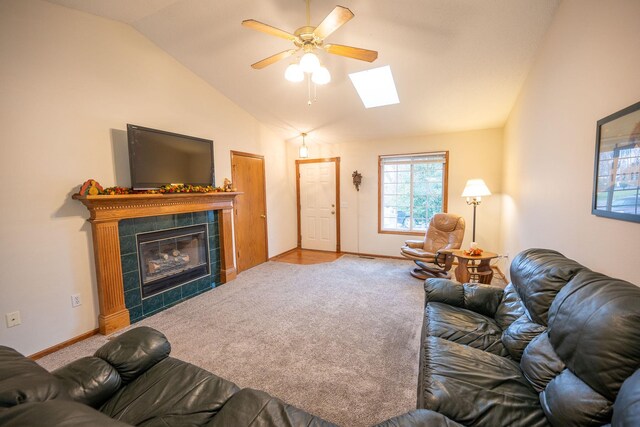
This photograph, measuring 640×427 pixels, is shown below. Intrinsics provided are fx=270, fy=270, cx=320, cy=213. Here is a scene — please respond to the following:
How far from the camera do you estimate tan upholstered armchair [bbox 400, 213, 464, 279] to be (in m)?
3.96

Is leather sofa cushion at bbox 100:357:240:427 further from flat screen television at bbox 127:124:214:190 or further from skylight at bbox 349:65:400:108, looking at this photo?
skylight at bbox 349:65:400:108

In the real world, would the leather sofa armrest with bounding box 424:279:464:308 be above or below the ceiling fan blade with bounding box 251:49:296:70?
below

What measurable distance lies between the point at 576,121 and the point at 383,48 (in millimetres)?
1859

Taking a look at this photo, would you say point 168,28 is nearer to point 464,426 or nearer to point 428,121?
point 428,121

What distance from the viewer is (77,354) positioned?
2.36 meters

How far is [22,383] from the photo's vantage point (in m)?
0.90

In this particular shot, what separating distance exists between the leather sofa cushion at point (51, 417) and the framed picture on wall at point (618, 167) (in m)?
2.27

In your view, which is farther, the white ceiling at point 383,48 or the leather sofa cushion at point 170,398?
the white ceiling at point 383,48

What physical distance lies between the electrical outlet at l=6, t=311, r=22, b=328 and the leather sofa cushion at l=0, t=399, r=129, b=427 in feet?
7.74

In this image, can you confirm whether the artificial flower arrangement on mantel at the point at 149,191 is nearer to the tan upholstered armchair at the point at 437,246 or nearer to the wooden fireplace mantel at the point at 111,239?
the wooden fireplace mantel at the point at 111,239

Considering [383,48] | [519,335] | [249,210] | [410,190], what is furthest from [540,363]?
[249,210]

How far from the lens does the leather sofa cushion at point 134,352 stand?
140 centimetres

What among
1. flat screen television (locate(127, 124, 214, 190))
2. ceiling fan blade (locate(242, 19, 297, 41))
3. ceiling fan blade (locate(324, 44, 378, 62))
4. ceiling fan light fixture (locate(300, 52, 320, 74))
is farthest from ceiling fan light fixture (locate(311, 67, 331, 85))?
flat screen television (locate(127, 124, 214, 190))

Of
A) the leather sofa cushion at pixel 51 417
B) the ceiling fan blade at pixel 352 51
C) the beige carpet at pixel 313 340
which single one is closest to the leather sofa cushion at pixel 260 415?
the leather sofa cushion at pixel 51 417
